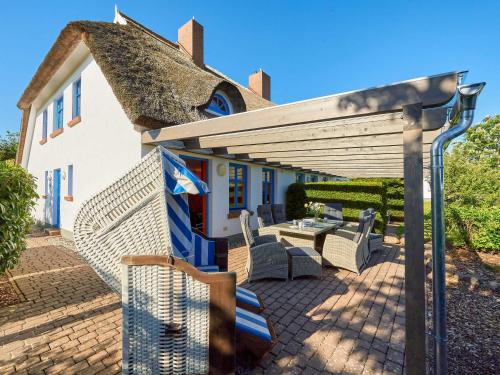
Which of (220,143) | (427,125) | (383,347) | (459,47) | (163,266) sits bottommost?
(383,347)

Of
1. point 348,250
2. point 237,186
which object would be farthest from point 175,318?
point 237,186

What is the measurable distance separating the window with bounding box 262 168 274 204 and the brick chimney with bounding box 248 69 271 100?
8.40 m

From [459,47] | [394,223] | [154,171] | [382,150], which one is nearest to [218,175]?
[382,150]

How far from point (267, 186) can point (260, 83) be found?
30.6ft

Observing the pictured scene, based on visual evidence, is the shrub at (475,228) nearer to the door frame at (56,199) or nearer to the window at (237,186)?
the window at (237,186)

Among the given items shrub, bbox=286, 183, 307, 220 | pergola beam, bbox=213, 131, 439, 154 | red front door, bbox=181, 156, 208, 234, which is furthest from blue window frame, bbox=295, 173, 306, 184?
pergola beam, bbox=213, 131, 439, 154

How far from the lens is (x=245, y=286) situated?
13.0ft

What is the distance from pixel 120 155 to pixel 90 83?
2871 millimetres

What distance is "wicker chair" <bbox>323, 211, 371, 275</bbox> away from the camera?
4520 mm

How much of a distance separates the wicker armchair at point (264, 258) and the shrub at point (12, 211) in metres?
3.59

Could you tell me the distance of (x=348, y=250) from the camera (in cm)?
458

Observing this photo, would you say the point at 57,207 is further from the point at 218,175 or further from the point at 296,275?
the point at 296,275

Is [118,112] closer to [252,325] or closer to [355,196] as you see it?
[252,325]

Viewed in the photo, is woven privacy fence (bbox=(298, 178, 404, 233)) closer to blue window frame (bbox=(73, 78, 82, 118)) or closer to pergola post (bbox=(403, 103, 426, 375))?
pergola post (bbox=(403, 103, 426, 375))
